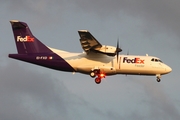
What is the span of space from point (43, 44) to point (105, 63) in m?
8.32

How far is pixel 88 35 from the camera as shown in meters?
42.7

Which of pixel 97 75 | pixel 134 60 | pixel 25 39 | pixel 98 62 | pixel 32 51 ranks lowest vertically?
pixel 97 75

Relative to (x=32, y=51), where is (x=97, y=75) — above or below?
below

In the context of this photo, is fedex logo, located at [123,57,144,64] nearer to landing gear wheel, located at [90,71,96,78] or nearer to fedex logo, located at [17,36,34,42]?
landing gear wheel, located at [90,71,96,78]

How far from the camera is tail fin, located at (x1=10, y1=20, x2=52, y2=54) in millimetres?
48562

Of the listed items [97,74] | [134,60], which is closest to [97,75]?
[97,74]

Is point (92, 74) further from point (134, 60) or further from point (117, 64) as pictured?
point (134, 60)

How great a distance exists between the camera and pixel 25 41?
49.2m

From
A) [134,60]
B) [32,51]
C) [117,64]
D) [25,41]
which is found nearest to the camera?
[117,64]

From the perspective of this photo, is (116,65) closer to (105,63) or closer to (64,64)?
(105,63)

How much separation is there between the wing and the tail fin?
5.62 metres

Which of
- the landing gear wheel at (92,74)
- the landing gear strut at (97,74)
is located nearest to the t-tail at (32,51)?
the landing gear wheel at (92,74)

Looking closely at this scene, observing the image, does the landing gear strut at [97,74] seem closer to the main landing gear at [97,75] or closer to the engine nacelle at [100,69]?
the main landing gear at [97,75]

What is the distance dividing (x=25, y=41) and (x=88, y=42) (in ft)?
30.1
